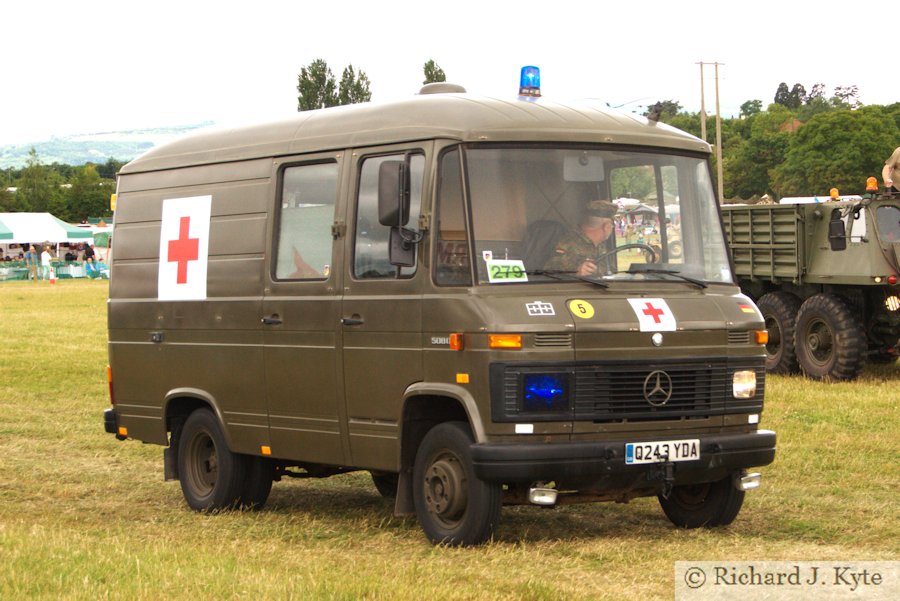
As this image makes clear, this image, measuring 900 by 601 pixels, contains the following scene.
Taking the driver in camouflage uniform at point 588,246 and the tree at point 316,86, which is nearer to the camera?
the driver in camouflage uniform at point 588,246

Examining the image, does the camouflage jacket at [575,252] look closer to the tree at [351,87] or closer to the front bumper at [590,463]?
the front bumper at [590,463]

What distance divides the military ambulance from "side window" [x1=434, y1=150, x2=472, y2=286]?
0.4 inches

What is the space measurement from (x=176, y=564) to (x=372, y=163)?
9.24 feet

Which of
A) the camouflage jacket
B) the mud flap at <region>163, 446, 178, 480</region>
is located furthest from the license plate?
the mud flap at <region>163, 446, 178, 480</region>

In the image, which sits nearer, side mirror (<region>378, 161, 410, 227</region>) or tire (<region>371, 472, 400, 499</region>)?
side mirror (<region>378, 161, 410, 227</region>)

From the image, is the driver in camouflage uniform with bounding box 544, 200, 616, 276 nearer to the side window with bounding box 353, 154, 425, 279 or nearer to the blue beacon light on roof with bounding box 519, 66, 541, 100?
the side window with bounding box 353, 154, 425, 279

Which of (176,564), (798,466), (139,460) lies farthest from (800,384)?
(176,564)

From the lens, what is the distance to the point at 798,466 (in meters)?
11.5

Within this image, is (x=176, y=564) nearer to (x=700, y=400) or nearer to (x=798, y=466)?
(x=700, y=400)

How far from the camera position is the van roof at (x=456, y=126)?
846 cm

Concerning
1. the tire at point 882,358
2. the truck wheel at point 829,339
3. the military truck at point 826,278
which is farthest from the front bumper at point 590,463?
the tire at point 882,358

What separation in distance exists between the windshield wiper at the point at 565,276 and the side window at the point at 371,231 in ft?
2.59

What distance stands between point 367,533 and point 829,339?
34.5ft

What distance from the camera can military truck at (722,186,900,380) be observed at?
17.8 metres
